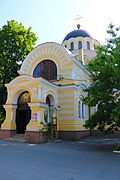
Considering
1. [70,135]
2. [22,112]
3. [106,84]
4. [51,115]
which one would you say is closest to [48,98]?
[51,115]

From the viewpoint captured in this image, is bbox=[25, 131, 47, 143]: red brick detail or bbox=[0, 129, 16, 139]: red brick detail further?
bbox=[0, 129, 16, 139]: red brick detail

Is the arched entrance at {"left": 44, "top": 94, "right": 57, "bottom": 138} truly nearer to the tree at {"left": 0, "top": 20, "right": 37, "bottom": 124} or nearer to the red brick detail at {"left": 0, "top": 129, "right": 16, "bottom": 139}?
the red brick detail at {"left": 0, "top": 129, "right": 16, "bottom": 139}

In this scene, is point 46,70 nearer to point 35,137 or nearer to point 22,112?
point 22,112

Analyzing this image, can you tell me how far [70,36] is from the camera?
32.1 metres

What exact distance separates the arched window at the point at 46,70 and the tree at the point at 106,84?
26.0 feet

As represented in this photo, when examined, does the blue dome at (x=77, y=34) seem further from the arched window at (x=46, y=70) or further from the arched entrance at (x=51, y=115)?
the arched entrance at (x=51, y=115)

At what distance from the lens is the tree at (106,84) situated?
11516mm

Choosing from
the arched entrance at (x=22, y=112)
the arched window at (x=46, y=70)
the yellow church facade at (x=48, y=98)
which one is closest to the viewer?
the yellow church facade at (x=48, y=98)

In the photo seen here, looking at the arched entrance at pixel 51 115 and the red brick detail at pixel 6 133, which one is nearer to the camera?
the arched entrance at pixel 51 115

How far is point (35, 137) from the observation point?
15656 mm

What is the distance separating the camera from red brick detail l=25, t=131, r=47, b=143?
15.5 meters

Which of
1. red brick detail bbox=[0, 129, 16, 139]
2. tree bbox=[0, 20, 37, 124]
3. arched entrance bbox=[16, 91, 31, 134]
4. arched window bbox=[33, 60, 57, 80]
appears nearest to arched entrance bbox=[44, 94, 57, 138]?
arched entrance bbox=[16, 91, 31, 134]

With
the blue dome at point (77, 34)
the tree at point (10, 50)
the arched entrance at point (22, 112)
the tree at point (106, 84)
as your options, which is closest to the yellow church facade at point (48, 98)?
the arched entrance at point (22, 112)

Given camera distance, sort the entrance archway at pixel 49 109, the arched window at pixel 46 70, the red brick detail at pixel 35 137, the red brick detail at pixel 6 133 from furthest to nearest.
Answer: the arched window at pixel 46 70, the red brick detail at pixel 6 133, the entrance archway at pixel 49 109, the red brick detail at pixel 35 137
